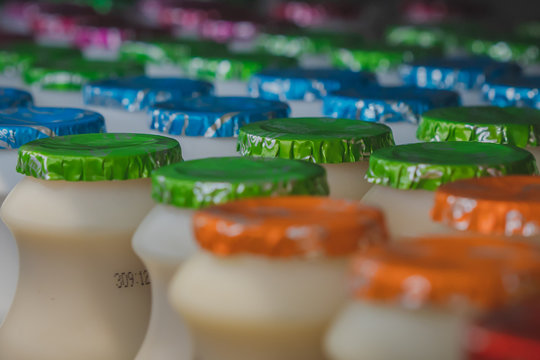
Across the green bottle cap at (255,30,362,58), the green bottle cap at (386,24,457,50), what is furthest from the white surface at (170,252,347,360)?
the green bottle cap at (386,24,457,50)

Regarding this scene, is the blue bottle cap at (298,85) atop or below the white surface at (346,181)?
atop

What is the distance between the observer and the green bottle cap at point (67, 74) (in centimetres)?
132

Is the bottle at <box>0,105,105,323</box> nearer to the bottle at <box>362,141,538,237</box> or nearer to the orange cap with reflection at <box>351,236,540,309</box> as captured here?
the bottle at <box>362,141,538,237</box>

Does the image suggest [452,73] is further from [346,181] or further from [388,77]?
[346,181]

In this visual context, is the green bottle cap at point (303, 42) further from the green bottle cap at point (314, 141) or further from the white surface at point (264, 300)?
the white surface at point (264, 300)

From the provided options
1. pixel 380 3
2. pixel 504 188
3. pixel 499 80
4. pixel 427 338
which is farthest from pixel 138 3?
pixel 427 338

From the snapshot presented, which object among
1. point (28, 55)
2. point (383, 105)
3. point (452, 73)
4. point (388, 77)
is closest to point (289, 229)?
point (383, 105)

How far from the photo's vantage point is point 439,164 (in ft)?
2.19

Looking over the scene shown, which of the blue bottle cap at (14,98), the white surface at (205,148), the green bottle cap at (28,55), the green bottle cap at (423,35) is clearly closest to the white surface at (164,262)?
the white surface at (205,148)

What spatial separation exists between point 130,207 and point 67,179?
5cm

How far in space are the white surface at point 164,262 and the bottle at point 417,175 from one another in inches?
5.8

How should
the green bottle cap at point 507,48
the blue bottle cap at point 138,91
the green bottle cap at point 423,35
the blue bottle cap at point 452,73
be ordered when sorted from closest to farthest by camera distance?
the blue bottle cap at point 138,91
the blue bottle cap at point 452,73
the green bottle cap at point 507,48
the green bottle cap at point 423,35

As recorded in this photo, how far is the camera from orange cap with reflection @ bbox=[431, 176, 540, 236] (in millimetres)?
547

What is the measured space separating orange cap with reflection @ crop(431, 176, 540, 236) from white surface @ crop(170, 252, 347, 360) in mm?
93
